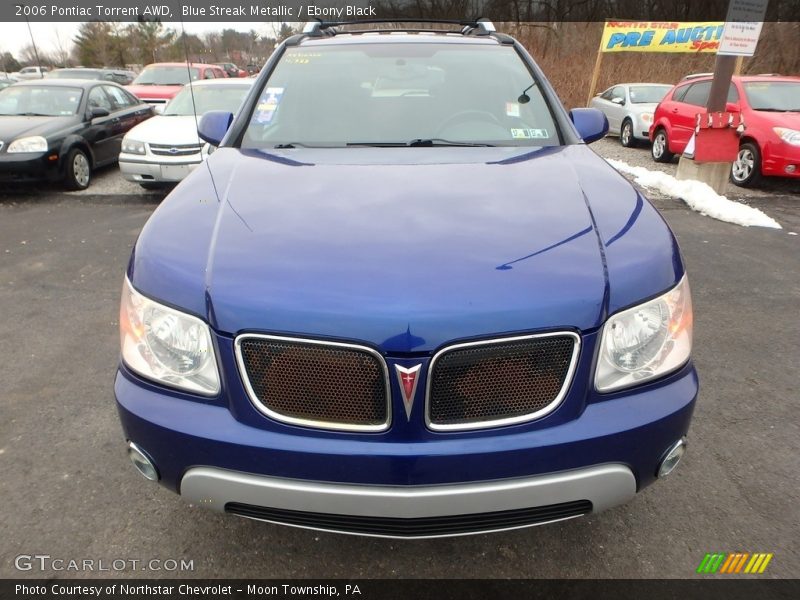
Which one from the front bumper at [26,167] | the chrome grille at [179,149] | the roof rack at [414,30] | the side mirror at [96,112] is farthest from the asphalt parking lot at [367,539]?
the side mirror at [96,112]

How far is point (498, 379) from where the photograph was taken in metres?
1.53

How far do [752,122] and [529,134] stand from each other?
277 inches

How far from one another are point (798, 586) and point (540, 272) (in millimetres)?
1489

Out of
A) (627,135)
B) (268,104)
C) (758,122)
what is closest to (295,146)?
(268,104)

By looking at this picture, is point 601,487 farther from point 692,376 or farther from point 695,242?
point 695,242

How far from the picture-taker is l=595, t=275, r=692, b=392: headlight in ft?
5.19

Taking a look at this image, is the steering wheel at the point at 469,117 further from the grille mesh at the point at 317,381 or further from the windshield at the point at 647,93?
the windshield at the point at 647,93

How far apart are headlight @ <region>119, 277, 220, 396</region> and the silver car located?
11.8 meters

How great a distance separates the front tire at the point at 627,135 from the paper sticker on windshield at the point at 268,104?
35.4 feet

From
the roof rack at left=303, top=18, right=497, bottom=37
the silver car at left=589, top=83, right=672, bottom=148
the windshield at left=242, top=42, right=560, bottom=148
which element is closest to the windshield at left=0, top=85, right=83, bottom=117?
the roof rack at left=303, top=18, right=497, bottom=37

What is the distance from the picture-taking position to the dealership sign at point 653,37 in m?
14.9

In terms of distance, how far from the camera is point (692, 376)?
5.76ft


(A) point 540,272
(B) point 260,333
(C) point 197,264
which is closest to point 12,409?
(C) point 197,264

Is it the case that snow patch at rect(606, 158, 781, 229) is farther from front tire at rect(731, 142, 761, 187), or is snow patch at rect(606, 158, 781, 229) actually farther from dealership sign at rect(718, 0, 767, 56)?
dealership sign at rect(718, 0, 767, 56)
